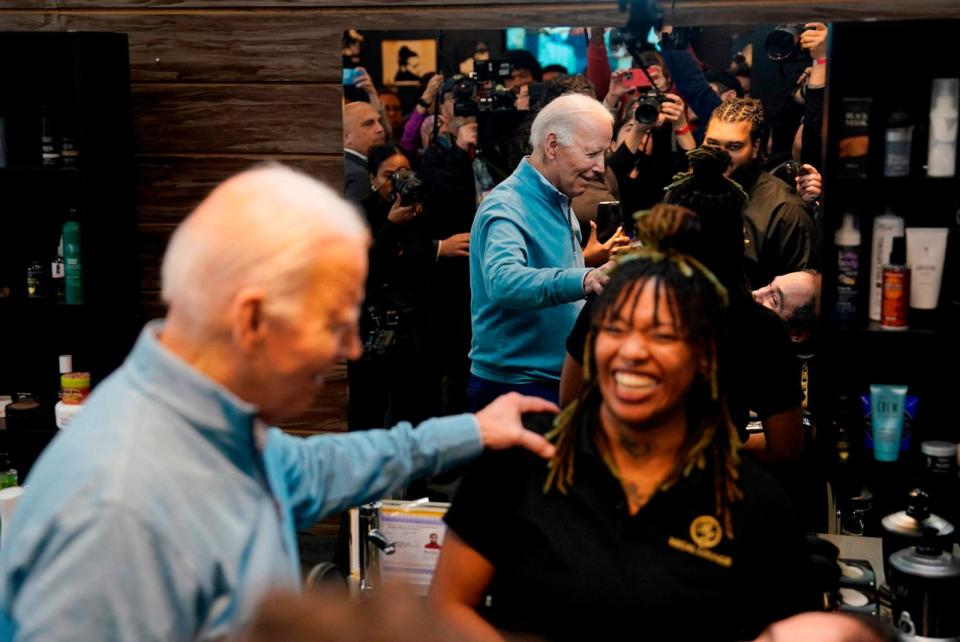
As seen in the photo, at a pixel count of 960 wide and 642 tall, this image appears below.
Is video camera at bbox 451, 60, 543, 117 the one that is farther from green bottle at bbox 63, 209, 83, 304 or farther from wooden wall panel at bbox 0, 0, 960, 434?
green bottle at bbox 63, 209, 83, 304

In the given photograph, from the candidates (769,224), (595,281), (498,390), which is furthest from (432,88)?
(595,281)

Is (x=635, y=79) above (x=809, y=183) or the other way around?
above

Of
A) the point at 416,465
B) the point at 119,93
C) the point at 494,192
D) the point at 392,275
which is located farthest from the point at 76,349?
the point at 416,465

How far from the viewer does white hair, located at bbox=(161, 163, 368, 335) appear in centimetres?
118

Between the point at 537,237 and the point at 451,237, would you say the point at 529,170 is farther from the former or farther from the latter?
the point at 451,237

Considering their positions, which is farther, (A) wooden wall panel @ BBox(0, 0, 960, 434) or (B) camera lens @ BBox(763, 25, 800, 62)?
(A) wooden wall panel @ BBox(0, 0, 960, 434)

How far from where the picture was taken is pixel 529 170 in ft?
10.3

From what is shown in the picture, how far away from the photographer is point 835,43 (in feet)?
9.71

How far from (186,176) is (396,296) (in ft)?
2.64

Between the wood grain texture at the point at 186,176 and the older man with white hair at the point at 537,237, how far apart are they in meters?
0.77

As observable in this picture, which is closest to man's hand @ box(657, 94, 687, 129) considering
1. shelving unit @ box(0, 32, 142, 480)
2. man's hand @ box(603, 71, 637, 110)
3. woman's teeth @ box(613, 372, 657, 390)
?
man's hand @ box(603, 71, 637, 110)

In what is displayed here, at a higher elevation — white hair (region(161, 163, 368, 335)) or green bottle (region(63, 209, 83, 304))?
white hair (region(161, 163, 368, 335))

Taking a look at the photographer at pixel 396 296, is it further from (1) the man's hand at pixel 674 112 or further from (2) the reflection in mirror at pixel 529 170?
(1) the man's hand at pixel 674 112

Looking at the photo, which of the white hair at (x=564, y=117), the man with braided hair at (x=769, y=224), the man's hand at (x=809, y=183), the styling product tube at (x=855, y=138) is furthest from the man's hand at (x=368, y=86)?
the styling product tube at (x=855, y=138)
